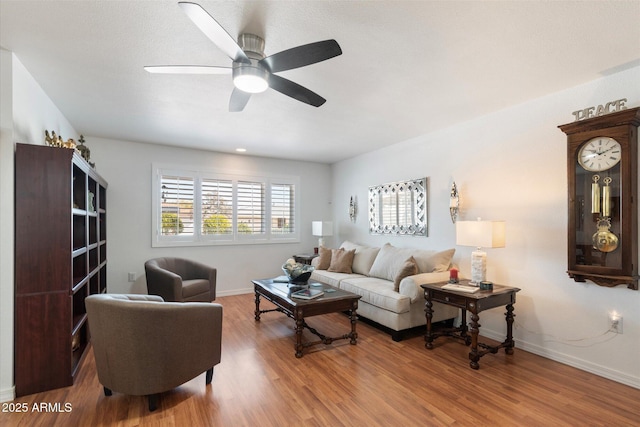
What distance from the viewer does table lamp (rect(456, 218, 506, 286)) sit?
3102 millimetres

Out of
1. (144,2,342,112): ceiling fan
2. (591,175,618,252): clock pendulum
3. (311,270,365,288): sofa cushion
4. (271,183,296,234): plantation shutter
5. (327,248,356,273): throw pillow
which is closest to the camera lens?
(144,2,342,112): ceiling fan

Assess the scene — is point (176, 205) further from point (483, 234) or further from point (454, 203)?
point (483, 234)

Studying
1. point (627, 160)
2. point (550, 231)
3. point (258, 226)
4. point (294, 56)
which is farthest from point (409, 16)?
point (258, 226)

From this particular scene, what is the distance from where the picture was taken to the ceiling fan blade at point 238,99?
2.41 m

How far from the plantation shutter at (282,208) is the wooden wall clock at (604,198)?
14.3 ft

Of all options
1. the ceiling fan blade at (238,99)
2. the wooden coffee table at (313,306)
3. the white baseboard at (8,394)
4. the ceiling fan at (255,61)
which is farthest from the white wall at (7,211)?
the wooden coffee table at (313,306)

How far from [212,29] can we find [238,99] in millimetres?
903

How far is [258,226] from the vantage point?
5.87 m

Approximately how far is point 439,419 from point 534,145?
8.81 feet

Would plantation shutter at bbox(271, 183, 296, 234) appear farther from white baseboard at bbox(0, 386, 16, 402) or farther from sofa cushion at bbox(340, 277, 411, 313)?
white baseboard at bbox(0, 386, 16, 402)

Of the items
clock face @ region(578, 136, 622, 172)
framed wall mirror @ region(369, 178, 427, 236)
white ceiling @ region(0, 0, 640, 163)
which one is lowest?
framed wall mirror @ region(369, 178, 427, 236)

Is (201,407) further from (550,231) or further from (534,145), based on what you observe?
(534,145)

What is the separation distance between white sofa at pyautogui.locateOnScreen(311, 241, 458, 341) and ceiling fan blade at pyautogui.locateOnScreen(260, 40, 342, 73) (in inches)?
99.1

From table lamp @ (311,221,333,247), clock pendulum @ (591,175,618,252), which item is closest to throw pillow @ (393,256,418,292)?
clock pendulum @ (591,175,618,252)
